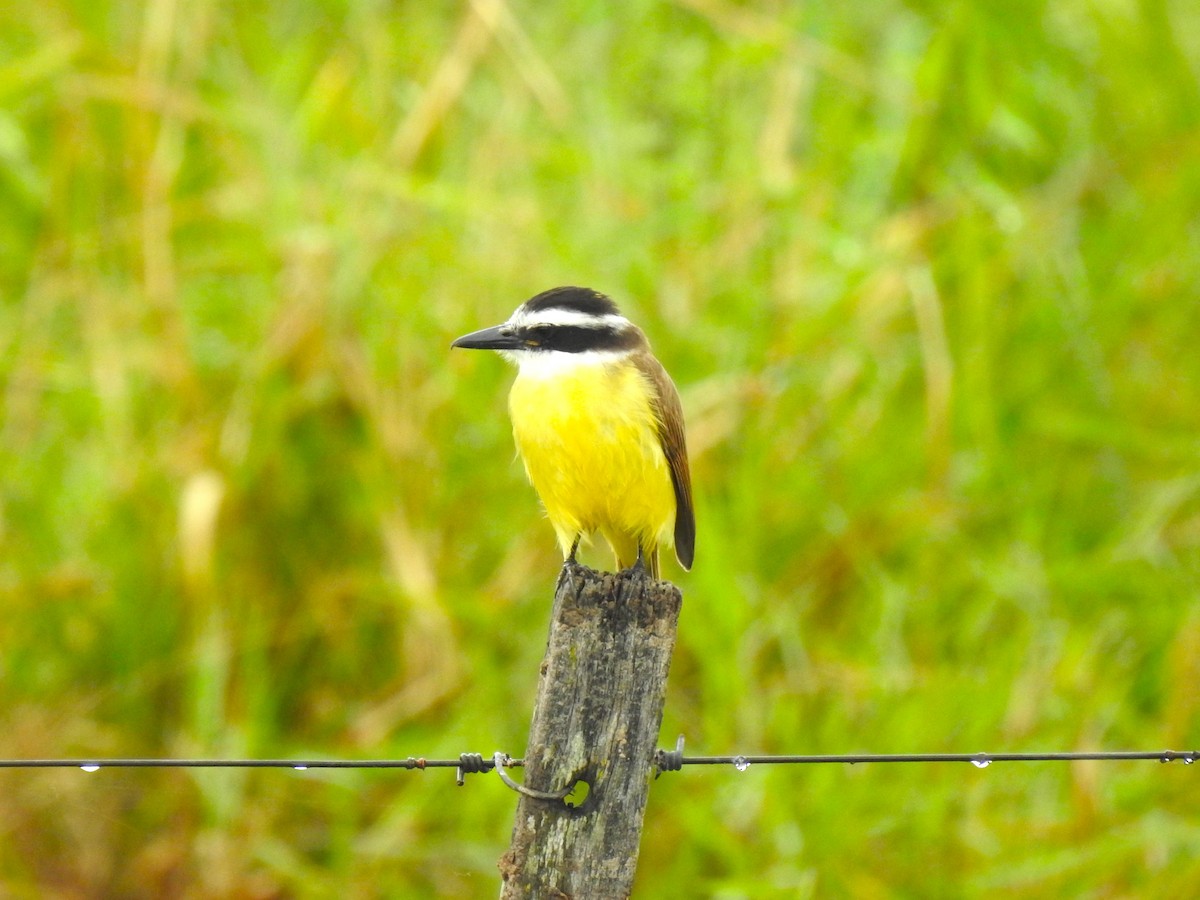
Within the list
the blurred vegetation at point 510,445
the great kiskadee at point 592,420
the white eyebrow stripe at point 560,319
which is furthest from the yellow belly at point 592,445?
the blurred vegetation at point 510,445

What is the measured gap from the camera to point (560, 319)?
3.37 m

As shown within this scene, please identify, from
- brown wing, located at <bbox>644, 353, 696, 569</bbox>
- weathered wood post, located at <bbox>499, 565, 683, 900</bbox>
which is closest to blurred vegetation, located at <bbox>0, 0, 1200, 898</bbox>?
brown wing, located at <bbox>644, 353, 696, 569</bbox>

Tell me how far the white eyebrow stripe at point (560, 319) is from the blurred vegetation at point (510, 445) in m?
1.15

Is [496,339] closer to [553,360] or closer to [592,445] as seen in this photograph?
[553,360]

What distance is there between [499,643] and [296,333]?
1.18 meters

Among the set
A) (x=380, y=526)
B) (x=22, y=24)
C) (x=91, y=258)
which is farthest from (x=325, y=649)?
(x=22, y=24)

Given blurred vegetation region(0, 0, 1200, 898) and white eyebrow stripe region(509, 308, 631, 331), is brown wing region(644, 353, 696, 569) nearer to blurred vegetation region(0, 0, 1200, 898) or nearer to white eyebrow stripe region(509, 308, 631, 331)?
white eyebrow stripe region(509, 308, 631, 331)

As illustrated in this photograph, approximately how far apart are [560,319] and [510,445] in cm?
141

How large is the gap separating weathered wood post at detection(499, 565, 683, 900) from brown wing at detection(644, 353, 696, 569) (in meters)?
1.23

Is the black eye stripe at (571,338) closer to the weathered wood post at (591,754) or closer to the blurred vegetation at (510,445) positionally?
the blurred vegetation at (510,445)

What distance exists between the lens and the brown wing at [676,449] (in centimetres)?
343

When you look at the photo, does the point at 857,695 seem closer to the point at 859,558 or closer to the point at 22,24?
the point at 859,558

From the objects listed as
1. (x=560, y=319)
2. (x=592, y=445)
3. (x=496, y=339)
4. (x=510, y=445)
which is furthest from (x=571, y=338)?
(x=510, y=445)

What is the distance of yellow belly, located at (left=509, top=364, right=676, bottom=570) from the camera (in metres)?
3.25
